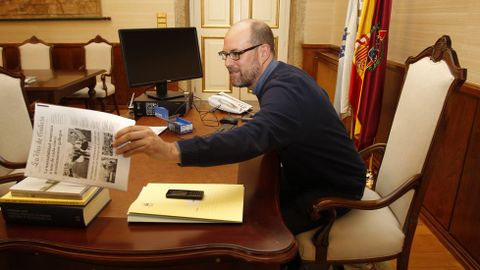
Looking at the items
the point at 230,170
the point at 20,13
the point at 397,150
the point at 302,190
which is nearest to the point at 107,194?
the point at 230,170

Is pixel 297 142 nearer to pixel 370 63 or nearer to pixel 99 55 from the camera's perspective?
pixel 370 63

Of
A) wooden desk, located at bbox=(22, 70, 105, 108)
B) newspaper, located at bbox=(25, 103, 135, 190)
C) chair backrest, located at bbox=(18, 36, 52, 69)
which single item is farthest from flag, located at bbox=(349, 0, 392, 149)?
chair backrest, located at bbox=(18, 36, 52, 69)

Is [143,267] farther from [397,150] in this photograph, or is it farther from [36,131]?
[397,150]

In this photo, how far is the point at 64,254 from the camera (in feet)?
2.88

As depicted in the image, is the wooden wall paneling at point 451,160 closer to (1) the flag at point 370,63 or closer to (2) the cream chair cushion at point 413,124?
(2) the cream chair cushion at point 413,124

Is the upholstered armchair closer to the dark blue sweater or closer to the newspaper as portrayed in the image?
the newspaper

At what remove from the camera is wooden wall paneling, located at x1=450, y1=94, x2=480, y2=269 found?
1.91m

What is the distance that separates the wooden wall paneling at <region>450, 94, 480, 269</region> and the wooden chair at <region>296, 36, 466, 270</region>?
0.69 metres

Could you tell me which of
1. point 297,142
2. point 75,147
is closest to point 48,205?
point 75,147

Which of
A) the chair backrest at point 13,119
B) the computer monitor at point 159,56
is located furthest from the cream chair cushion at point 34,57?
the computer monitor at point 159,56

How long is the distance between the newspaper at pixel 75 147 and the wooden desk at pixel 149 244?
0.45 ft

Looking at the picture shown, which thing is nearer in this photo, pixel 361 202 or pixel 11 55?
pixel 361 202

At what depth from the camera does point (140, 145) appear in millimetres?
963

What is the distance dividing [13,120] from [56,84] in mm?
1318
